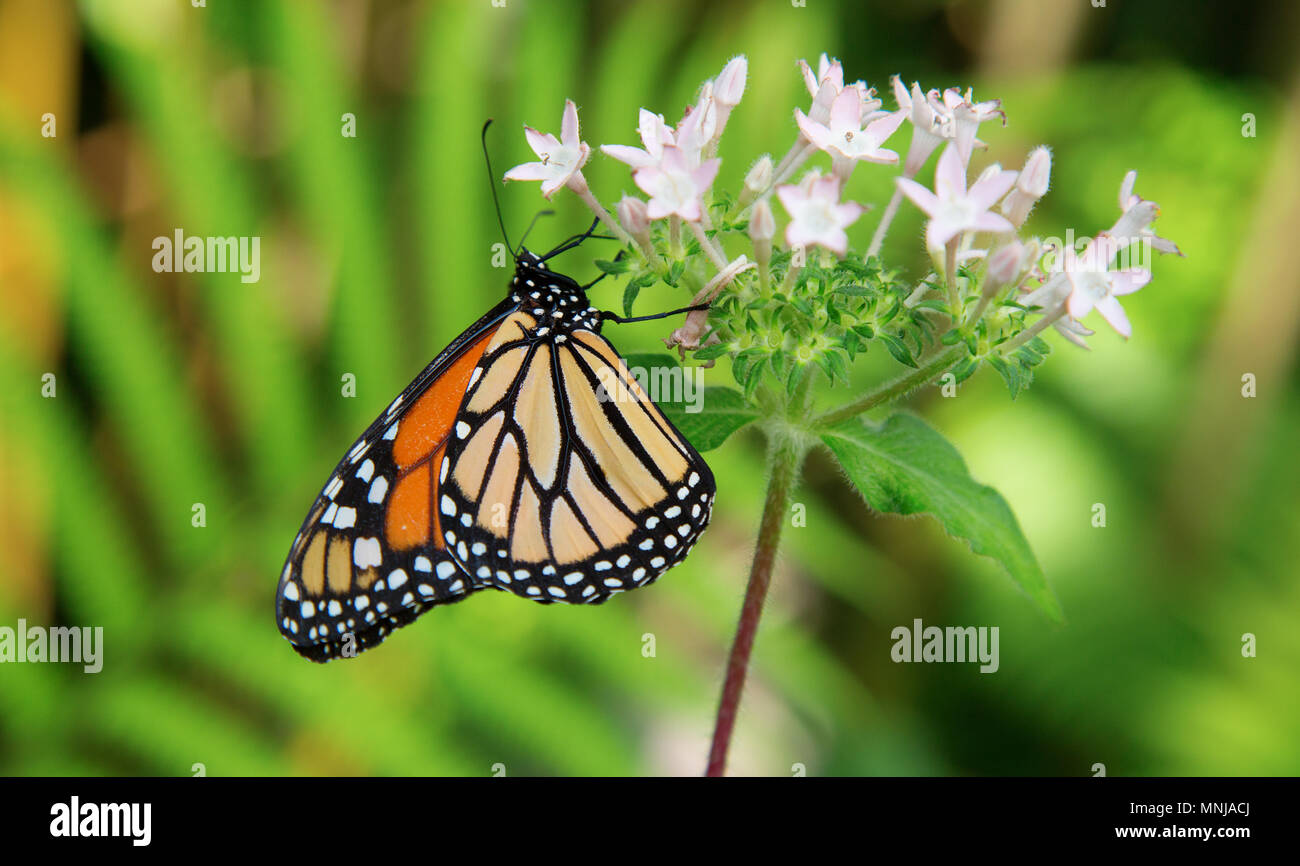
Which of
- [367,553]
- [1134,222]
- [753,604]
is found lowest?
[753,604]

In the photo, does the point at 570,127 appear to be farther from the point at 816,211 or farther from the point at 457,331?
the point at 457,331

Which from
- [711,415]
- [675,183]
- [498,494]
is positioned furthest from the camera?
[498,494]

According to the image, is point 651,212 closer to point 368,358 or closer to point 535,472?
point 535,472

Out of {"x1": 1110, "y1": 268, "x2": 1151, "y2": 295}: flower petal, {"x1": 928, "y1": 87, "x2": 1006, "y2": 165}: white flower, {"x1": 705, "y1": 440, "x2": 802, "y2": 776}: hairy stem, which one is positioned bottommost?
{"x1": 705, "y1": 440, "x2": 802, "y2": 776}: hairy stem

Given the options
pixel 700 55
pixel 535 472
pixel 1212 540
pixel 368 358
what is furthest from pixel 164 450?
pixel 1212 540

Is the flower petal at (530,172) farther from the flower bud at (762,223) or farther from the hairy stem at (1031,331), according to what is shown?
the hairy stem at (1031,331)

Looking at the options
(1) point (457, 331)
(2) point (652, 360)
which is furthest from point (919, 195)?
(1) point (457, 331)

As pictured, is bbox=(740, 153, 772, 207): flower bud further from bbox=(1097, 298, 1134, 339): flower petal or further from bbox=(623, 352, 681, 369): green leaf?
bbox=(1097, 298, 1134, 339): flower petal

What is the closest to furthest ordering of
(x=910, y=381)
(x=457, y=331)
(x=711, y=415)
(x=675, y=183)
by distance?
(x=675, y=183)
(x=910, y=381)
(x=711, y=415)
(x=457, y=331)

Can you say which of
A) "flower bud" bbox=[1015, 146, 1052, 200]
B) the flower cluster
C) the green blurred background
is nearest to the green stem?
the flower cluster
